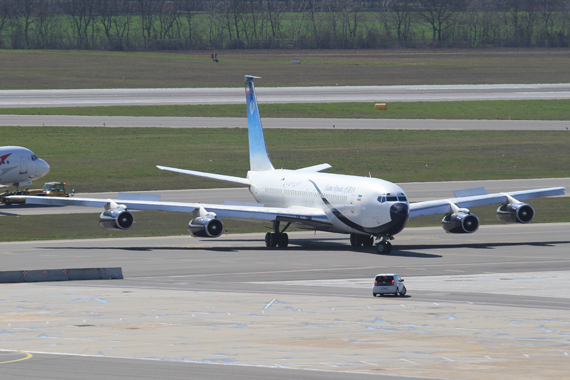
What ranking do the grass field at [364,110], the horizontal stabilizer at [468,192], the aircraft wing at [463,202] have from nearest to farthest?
the aircraft wing at [463,202] → the horizontal stabilizer at [468,192] → the grass field at [364,110]

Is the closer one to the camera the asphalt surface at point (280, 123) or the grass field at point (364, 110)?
the asphalt surface at point (280, 123)

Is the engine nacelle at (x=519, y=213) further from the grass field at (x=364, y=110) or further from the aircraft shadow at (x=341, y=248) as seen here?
the grass field at (x=364, y=110)

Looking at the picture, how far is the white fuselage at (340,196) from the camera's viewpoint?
2095 inches

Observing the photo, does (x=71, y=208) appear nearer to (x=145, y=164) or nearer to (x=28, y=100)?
(x=145, y=164)

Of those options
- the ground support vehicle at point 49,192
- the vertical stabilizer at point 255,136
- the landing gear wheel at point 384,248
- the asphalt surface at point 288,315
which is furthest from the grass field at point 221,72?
the landing gear wheel at point 384,248

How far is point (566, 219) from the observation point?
71.7 metres

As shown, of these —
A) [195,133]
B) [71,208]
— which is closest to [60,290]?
[71,208]

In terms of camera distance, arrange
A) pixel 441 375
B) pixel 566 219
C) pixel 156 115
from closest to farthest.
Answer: pixel 441 375, pixel 566 219, pixel 156 115

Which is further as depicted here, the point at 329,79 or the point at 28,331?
the point at 329,79

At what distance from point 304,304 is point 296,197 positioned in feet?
76.5

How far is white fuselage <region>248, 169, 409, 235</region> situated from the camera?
175 feet

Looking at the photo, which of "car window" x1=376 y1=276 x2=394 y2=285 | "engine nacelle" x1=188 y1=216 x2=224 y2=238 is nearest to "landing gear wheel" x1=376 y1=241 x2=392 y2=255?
"engine nacelle" x1=188 y1=216 x2=224 y2=238

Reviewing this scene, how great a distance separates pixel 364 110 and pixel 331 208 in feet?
277

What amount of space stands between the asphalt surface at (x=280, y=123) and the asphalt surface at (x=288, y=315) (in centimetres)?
6626
